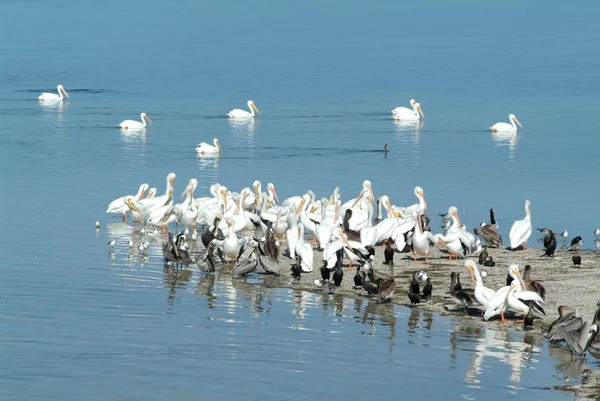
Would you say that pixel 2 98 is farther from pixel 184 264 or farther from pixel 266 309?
pixel 266 309

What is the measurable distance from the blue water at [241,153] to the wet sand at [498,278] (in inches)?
25.8

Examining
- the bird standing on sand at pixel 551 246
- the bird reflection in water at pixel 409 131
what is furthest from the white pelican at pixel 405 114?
the bird standing on sand at pixel 551 246

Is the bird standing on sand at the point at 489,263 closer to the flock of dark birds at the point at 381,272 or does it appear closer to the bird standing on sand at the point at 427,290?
the flock of dark birds at the point at 381,272

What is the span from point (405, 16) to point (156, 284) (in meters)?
71.8

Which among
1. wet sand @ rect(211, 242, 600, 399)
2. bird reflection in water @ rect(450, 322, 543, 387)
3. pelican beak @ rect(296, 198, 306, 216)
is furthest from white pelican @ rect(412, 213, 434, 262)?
bird reflection in water @ rect(450, 322, 543, 387)

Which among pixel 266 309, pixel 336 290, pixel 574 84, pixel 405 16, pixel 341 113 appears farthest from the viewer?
pixel 405 16

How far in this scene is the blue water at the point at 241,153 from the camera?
1072cm

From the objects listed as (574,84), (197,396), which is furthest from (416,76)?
(197,396)

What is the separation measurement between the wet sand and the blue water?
0.66 m

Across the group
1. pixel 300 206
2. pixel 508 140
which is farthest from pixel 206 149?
pixel 300 206

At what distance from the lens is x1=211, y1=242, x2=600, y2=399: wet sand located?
40.8 ft

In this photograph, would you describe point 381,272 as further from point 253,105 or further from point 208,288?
point 253,105

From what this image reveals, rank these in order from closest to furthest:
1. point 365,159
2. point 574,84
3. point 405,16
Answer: point 365,159 → point 574,84 → point 405,16

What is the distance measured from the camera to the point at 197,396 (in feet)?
31.7
